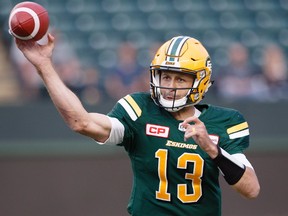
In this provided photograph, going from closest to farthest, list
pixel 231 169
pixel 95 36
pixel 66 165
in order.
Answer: pixel 231 169 → pixel 66 165 → pixel 95 36

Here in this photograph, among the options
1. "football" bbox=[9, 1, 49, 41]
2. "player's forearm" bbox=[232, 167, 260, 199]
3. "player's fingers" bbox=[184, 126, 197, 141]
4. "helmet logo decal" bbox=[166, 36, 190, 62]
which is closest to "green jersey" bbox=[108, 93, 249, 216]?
"player's forearm" bbox=[232, 167, 260, 199]

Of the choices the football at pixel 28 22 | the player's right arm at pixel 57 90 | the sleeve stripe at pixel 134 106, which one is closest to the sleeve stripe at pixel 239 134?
the sleeve stripe at pixel 134 106

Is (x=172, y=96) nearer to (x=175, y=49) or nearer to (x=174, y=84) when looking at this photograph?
(x=174, y=84)

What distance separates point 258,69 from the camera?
11.0m

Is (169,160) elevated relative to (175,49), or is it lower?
lower

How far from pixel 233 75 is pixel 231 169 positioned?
18.3 ft

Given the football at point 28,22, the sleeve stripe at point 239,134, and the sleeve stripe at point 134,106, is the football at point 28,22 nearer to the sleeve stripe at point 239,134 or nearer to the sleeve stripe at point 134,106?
the sleeve stripe at point 134,106

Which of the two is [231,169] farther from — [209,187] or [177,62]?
[177,62]

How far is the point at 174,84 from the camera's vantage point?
539cm

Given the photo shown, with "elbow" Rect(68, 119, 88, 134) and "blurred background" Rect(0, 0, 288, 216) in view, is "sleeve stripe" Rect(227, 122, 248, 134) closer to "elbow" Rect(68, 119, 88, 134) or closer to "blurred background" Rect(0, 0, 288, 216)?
"elbow" Rect(68, 119, 88, 134)

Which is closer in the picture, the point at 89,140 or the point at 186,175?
the point at 186,175

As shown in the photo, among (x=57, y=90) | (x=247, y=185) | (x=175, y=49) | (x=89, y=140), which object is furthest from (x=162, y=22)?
(x=57, y=90)

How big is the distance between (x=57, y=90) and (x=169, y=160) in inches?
38.5

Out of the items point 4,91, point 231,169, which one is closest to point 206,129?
point 231,169
